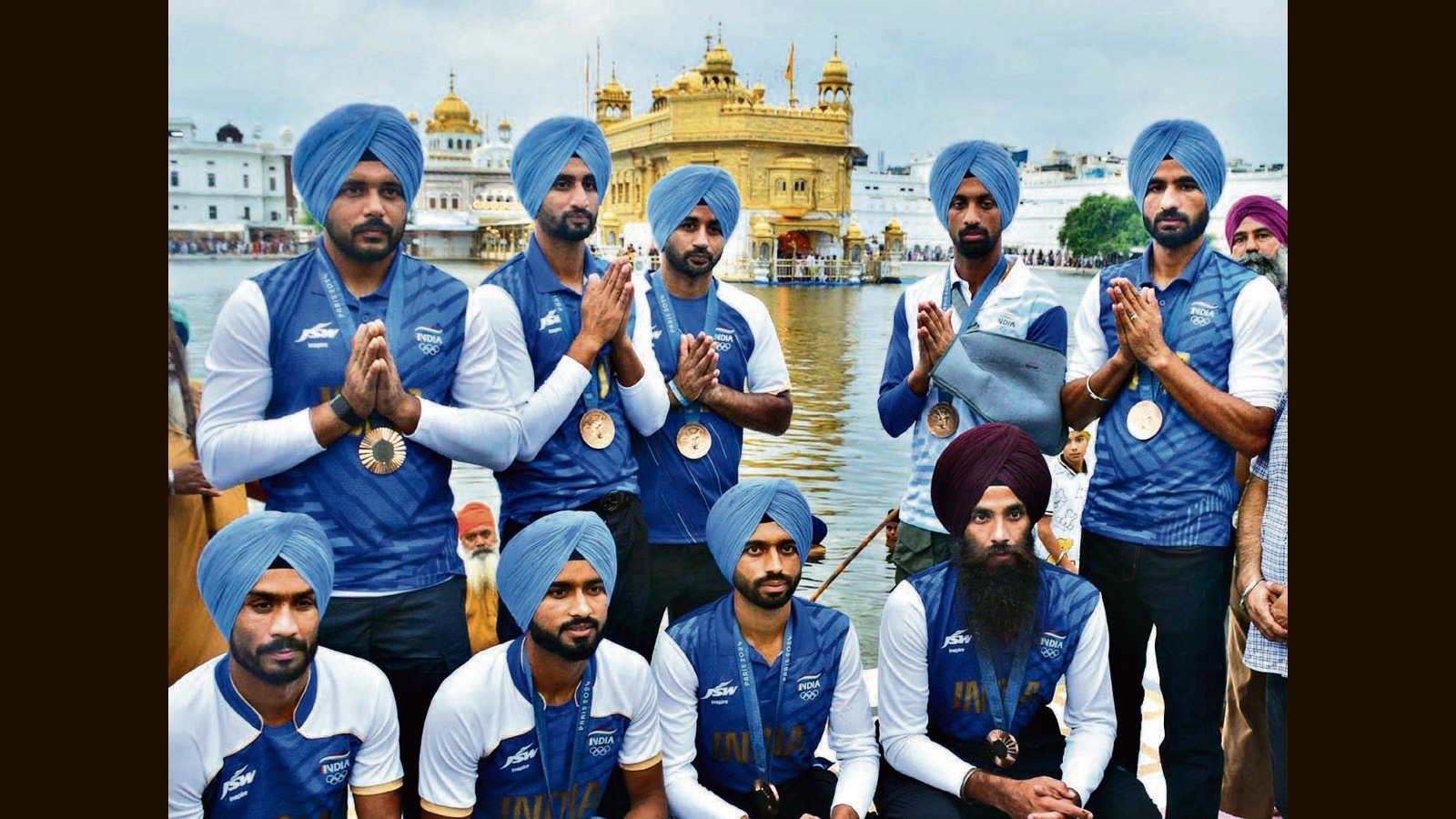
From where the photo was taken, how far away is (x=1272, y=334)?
3363mm

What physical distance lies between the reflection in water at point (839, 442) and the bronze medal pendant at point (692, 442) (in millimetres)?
1946

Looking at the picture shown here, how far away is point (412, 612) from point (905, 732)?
1.25m

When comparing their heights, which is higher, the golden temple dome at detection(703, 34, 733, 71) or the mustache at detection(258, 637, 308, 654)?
the golden temple dome at detection(703, 34, 733, 71)

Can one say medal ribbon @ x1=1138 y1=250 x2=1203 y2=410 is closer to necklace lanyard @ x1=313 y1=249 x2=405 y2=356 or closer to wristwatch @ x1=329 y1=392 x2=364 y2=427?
necklace lanyard @ x1=313 y1=249 x2=405 y2=356

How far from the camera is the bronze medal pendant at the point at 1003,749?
3201 millimetres

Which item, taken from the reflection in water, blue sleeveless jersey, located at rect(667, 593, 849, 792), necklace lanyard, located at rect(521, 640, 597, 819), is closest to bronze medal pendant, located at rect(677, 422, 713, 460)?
blue sleeveless jersey, located at rect(667, 593, 849, 792)

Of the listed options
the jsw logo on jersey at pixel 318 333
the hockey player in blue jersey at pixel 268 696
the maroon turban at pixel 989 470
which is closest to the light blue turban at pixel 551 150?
the jsw logo on jersey at pixel 318 333

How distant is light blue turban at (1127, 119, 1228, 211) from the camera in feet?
11.2

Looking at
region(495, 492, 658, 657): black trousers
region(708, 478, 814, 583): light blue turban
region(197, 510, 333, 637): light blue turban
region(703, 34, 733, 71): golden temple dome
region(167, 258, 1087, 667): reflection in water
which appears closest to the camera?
region(197, 510, 333, 637): light blue turban

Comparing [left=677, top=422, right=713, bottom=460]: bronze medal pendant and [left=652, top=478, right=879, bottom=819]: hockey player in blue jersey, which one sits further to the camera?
[left=677, top=422, right=713, bottom=460]: bronze medal pendant

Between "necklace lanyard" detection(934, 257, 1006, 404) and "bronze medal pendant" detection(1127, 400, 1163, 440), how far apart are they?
0.50 meters

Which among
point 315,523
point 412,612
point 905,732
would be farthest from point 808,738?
point 315,523

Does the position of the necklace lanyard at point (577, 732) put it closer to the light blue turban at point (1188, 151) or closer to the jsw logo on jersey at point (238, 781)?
the jsw logo on jersey at point (238, 781)

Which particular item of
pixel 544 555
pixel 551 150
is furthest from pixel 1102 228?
pixel 544 555
